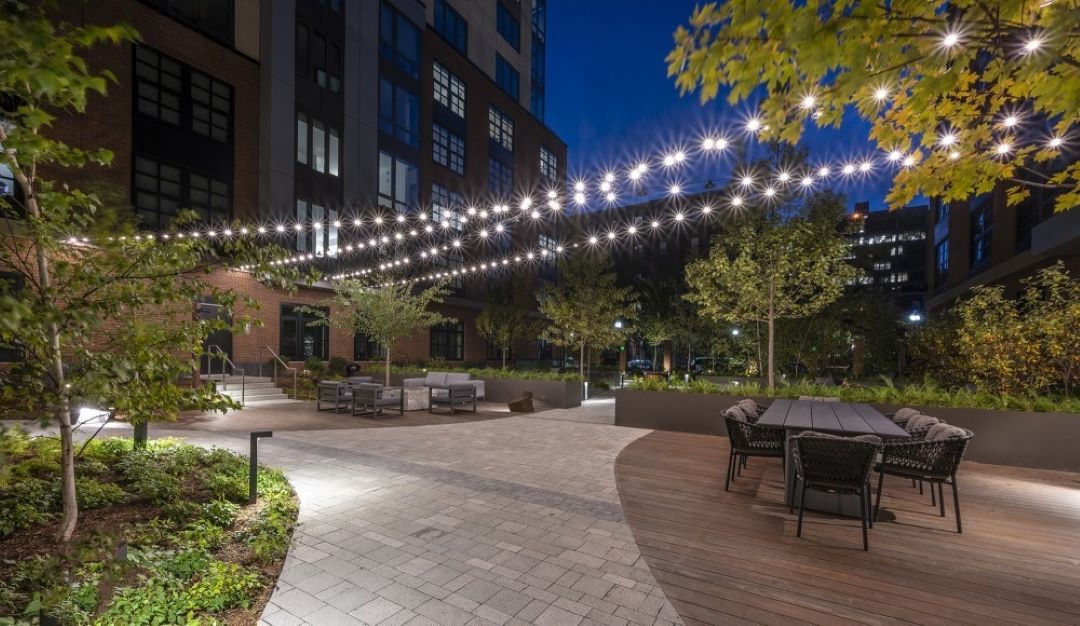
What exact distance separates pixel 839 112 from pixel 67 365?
5.93 metres

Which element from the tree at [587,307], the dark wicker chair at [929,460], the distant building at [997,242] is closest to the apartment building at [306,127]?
the tree at [587,307]

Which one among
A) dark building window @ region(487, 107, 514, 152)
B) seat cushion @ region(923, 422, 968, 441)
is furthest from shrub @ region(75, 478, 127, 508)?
dark building window @ region(487, 107, 514, 152)

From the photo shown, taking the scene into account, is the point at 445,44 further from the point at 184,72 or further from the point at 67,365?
the point at 67,365

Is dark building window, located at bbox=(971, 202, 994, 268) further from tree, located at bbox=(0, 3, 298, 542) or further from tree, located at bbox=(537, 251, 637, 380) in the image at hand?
tree, located at bbox=(0, 3, 298, 542)

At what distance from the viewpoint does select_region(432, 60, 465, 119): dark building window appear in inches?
951

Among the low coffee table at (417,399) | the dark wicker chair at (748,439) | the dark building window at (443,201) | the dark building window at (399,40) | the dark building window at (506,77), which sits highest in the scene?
the dark building window at (506,77)

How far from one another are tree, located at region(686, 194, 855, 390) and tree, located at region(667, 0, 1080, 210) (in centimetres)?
750

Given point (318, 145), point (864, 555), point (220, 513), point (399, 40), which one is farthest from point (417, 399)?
point (399, 40)

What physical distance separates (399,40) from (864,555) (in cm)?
2494

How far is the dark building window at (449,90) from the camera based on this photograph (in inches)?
951

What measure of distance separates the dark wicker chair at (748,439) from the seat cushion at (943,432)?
4.74ft

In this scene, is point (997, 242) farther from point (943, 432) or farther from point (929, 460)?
point (929, 460)

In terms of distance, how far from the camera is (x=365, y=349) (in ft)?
67.8

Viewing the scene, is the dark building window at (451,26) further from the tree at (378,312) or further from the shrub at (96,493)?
the shrub at (96,493)
